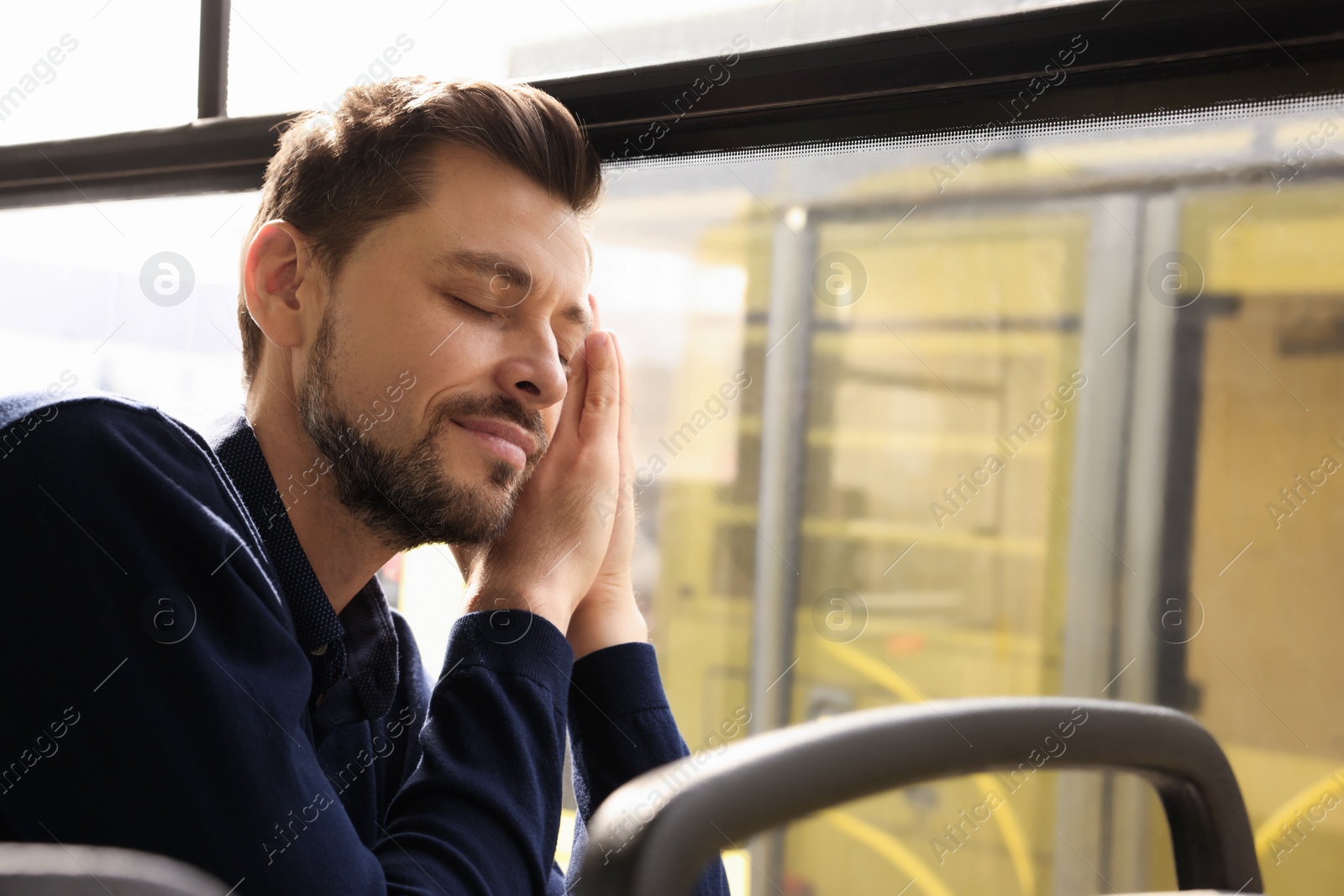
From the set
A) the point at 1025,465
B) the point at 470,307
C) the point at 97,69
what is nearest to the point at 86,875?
the point at 470,307

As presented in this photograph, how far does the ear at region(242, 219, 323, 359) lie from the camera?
1095mm

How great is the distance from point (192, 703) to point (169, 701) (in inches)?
0.6

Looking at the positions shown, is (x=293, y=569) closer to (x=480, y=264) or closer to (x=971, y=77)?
(x=480, y=264)

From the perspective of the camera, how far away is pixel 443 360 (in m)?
1.01

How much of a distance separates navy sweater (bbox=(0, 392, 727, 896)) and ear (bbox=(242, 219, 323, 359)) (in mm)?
267

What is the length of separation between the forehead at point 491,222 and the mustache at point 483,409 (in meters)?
0.12

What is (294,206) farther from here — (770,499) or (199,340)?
(770,499)

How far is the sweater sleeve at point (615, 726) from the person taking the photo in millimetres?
1004

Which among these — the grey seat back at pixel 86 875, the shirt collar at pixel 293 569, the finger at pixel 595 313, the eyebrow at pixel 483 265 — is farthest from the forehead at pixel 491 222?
the grey seat back at pixel 86 875

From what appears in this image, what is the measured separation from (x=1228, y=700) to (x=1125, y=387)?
0.45m

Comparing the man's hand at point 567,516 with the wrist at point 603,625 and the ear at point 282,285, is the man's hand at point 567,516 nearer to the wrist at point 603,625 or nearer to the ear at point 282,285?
the wrist at point 603,625

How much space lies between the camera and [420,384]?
3.33 ft

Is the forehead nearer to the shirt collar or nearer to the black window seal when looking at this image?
the black window seal

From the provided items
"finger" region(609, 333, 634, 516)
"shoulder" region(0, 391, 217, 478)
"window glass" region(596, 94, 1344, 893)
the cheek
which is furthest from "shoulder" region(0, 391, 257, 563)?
"window glass" region(596, 94, 1344, 893)
